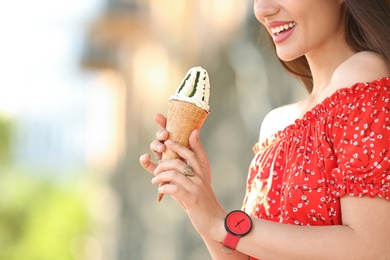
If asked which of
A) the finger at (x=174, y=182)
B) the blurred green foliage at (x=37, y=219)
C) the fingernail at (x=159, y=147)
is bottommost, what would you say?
the blurred green foliage at (x=37, y=219)

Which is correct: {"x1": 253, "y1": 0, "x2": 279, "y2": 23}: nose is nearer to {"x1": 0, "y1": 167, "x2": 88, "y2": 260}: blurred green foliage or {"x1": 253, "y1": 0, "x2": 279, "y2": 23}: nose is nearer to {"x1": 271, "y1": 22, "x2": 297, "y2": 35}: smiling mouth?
{"x1": 271, "y1": 22, "x2": 297, "y2": 35}: smiling mouth

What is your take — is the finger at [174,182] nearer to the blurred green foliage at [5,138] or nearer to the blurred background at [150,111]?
the blurred background at [150,111]

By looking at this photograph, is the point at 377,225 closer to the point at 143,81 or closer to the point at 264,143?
the point at 264,143

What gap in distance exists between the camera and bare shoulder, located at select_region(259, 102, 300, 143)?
211 cm

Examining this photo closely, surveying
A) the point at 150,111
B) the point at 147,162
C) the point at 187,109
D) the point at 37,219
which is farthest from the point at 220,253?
the point at 37,219

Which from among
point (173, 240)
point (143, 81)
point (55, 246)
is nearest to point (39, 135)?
point (55, 246)

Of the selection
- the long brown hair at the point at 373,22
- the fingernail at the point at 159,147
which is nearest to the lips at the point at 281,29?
the long brown hair at the point at 373,22

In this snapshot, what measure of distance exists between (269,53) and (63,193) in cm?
1407

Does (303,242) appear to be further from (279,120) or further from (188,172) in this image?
(279,120)

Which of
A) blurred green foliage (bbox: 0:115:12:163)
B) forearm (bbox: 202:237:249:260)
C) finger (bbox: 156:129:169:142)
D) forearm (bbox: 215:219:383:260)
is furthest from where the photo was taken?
blurred green foliage (bbox: 0:115:12:163)

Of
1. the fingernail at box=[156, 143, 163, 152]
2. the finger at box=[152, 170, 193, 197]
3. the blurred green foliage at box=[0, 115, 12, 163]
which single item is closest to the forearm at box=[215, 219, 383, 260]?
the finger at box=[152, 170, 193, 197]

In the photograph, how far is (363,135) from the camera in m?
1.69

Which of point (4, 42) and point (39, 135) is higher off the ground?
point (4, 42)

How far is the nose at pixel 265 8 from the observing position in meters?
1.91
